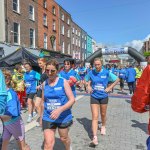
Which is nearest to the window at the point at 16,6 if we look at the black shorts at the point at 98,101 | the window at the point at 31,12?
the window at the point at 31,12

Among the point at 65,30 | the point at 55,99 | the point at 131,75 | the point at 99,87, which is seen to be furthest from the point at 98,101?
the point at 65,30

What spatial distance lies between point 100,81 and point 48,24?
82.7ft

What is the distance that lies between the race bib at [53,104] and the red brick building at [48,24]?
22954mm

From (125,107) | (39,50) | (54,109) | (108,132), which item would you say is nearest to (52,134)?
(54,109)

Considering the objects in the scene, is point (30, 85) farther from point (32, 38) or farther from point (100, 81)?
point (32, 38)

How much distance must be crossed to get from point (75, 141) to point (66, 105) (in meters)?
2.10

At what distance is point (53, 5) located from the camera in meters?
32.1

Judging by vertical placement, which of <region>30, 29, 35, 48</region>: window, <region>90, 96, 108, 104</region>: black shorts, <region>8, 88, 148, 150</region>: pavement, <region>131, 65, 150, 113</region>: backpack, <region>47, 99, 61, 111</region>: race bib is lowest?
<region>8, 88, 148, 150</region>: pavement

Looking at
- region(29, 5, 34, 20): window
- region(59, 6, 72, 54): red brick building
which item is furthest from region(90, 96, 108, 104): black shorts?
region(59, 6, 72, 54): red brick building

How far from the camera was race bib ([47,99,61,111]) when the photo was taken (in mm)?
3877

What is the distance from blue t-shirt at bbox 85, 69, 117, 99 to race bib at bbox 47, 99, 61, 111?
198 centimetres

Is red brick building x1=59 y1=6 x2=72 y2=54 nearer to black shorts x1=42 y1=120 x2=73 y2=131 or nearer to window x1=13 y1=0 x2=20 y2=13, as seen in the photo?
window x1=13 y1=0 x2=20 y2=13

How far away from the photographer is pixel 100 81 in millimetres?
5773

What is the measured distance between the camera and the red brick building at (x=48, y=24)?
27469 millimetres
